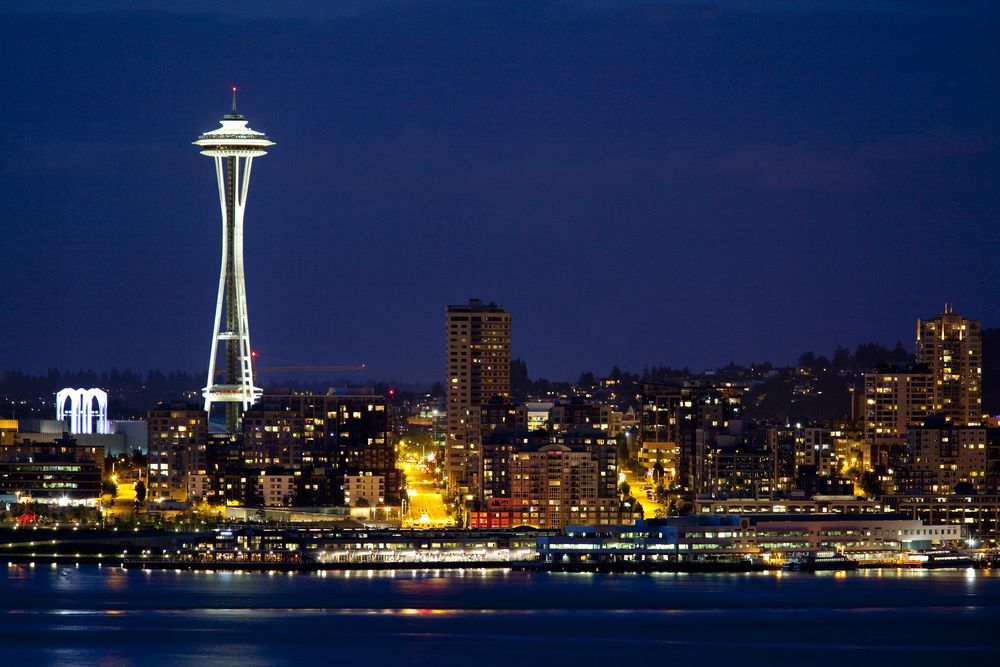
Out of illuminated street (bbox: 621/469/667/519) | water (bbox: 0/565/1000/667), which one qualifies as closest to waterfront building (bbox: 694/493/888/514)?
A: illuminated street (bbox: 621/469/667/519)

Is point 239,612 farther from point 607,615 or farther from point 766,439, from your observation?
point 766,439

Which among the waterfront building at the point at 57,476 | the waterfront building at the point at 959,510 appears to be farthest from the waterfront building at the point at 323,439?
the waterfront building at the point at 959,510

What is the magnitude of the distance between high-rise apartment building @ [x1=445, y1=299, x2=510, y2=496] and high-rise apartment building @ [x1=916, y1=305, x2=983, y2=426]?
1836 cm

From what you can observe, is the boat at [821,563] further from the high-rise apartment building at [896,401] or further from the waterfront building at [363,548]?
the high-rise apartment building at [896,401]

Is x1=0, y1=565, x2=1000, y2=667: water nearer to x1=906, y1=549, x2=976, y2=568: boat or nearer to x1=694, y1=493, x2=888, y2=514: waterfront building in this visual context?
x1=906, y1=549, x2=976, y2=568: boat

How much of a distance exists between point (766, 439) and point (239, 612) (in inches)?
1949

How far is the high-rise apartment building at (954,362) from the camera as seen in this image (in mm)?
121562

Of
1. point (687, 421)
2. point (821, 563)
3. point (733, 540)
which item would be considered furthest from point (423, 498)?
point (821, 563)

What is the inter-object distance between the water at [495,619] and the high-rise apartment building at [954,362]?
3942cm

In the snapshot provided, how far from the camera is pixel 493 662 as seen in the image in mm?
58906

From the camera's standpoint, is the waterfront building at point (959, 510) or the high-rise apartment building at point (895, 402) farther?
the high-rise apartment building at point (895, 402)

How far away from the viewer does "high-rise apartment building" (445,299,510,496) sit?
114250 mm

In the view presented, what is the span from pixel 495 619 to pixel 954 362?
59.8m

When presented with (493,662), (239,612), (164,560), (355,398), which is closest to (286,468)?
(355,398)
